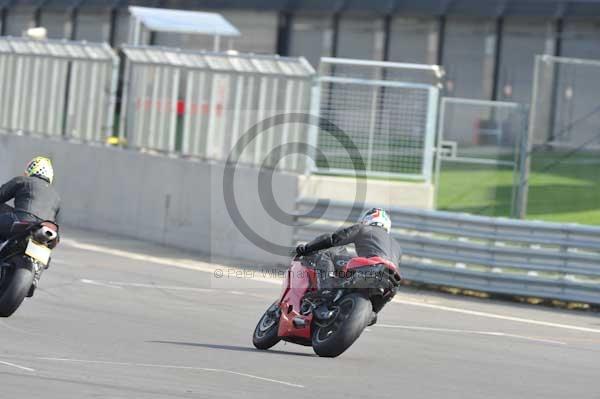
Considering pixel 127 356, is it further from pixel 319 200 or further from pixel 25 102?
pixel 25 102

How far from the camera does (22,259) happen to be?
11.9 m

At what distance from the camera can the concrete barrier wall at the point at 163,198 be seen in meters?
19.9

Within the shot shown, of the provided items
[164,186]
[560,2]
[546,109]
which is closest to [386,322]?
[164,186]

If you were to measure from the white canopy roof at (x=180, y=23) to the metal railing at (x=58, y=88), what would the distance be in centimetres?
197

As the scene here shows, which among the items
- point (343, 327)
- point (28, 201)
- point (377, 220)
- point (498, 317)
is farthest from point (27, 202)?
point (498, 317)

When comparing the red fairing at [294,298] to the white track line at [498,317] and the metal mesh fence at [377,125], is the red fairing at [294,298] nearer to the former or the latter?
the white track line at [498,317]

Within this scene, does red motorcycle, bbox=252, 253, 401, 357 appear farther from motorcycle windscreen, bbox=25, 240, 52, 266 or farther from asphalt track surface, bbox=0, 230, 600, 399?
motorcycle windscreen, bbox=25, 240, 52, 266

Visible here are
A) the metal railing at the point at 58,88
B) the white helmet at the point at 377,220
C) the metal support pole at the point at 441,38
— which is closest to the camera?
the white helmet at the point at 377,220

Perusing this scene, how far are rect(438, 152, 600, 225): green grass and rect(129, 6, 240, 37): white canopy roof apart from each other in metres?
6.60

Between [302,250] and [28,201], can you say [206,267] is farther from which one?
[302,250]

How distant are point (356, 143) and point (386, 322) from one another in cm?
622

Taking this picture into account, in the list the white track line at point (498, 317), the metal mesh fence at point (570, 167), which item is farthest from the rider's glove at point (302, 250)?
the metal mesh fence at point (570, 167)

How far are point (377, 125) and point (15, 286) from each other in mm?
9559

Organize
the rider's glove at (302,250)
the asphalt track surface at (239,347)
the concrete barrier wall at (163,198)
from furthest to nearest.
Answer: the concrete barrier wall at (163,198) < the rider's glove at (302,250) < the asphalt track surface at (239,347)
